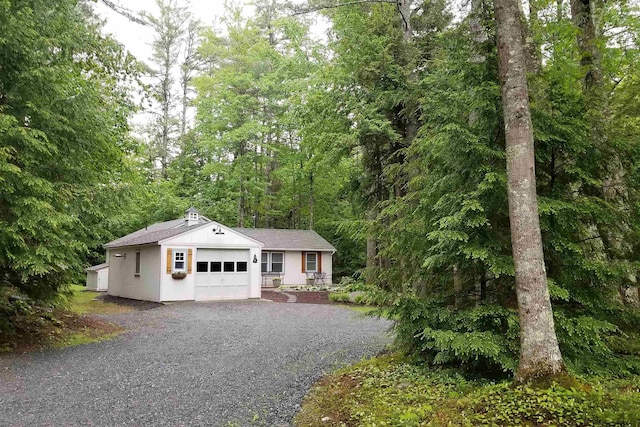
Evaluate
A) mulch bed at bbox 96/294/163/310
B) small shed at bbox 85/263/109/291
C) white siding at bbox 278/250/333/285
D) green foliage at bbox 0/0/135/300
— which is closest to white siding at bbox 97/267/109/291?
small shed at bbox 85/263/109/291

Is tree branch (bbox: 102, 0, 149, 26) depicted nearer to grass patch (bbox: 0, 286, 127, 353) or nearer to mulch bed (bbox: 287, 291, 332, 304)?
grass patch (bbox: 0, 286, 127, 353)

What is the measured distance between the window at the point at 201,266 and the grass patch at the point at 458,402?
12711 millimetres

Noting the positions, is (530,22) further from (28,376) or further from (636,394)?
(28,376)

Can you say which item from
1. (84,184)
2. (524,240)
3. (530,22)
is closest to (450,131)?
(524,240)

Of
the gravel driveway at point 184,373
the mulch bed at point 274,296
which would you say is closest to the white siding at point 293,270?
the mulch bed at point 274,296

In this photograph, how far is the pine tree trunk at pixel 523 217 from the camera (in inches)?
154

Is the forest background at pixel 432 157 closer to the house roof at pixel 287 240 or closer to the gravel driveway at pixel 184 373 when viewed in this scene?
the gravel driveway at pixel 184 373

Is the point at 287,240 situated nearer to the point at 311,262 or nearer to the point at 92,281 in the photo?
the point at 311,262

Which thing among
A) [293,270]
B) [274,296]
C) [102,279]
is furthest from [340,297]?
[102,279]

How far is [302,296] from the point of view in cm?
1925

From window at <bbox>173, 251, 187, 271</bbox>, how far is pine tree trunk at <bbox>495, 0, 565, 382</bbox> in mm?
14538

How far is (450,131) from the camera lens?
4637 millimetres

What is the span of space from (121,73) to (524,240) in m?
9.22

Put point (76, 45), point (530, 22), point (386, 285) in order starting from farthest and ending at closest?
point (76, 45) < point (386, 285) < point (530, 22)
